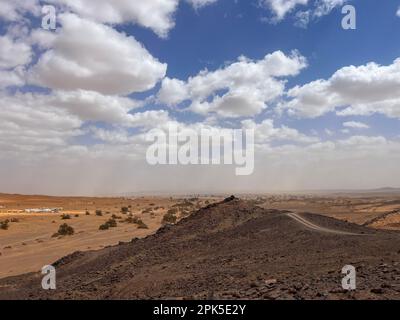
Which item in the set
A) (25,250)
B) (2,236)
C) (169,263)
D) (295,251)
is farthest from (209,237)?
(2,236)

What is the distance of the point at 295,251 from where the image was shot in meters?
15.4

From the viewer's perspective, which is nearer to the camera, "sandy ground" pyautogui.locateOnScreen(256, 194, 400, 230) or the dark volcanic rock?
the dark volcanic rock

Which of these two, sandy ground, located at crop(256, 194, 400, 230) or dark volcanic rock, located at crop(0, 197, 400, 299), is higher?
dark volcanic rock, located at crop(0, 197, 400, 299)

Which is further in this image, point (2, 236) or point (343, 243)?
point (2, 236)

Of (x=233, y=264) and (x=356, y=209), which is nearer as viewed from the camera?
(x=233, y=264)

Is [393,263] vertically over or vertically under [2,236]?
over

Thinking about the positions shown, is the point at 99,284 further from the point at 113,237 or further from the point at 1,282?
the point at 113,237

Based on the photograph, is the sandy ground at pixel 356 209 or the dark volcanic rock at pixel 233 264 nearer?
the dark volcanic rock at pixel 233 264

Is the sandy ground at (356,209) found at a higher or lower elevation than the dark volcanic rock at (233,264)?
lower

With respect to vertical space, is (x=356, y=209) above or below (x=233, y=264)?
below
